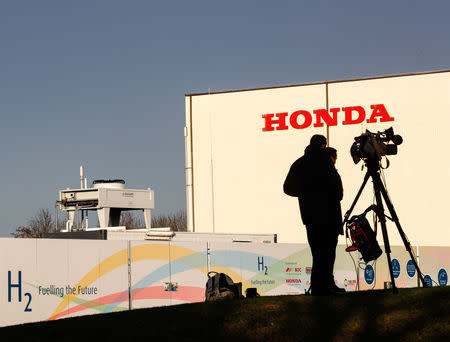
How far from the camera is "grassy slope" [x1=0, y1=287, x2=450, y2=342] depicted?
864 cm

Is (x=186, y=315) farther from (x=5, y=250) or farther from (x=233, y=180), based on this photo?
(x=233, y=180)

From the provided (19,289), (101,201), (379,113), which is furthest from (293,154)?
(19,289)

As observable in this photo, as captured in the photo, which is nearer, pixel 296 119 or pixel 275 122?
pixel 296 119

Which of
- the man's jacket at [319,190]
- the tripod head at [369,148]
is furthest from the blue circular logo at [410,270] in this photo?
the man's jacket at [319,190]

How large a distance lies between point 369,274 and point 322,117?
53.9 feet

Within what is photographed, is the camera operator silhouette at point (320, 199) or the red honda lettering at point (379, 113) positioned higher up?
the red honda lettering at point (379, 113)

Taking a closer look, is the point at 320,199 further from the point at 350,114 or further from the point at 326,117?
the point at 326,117

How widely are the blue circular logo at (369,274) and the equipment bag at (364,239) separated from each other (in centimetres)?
1806

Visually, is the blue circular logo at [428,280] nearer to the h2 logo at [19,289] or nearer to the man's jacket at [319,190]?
the h2 logo at [19,289]

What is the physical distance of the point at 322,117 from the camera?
4438cm

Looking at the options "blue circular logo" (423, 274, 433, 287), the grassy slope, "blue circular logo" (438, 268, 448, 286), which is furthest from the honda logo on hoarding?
the grassy slope

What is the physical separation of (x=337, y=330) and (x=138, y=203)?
1526 inches

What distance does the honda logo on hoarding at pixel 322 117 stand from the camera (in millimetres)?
43531

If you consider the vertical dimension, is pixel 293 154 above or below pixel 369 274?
above
